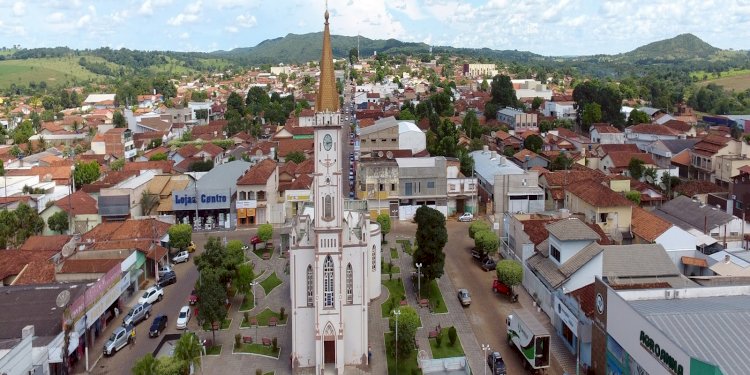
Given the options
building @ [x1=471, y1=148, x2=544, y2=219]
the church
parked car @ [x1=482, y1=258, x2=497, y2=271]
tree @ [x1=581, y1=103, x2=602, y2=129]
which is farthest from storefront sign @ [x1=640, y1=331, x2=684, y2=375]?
tree @ [x1=581, y1=103, x2=602, y2=129]

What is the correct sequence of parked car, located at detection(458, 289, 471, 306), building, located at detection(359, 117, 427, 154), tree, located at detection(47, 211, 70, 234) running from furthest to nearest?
building, located at detection(359, 117, 427, 154)
tree, located at detection(47, 211, 70, 234)
parked car, located at detection(458, 289, 471, 306)

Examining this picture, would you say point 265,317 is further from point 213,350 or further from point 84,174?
point 84,174

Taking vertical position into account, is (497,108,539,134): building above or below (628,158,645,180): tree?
above

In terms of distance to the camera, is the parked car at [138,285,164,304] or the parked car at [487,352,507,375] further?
the parked car at [138,285,164,304]

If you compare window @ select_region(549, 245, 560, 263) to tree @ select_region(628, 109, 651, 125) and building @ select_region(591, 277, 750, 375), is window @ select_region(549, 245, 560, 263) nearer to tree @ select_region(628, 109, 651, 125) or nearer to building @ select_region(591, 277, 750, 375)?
building @ select_region(591, 277, 750, 375)

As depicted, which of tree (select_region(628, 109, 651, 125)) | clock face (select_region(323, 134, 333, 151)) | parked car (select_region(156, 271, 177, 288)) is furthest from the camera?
tree (select_region(628, 109, 651, 125))

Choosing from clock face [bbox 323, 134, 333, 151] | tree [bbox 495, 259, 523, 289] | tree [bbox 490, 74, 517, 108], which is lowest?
tree [bbox 495, 259, 523, 289]

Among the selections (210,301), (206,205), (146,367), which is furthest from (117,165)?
(146,367)

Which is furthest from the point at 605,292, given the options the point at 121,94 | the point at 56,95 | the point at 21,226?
the point at 56,95
